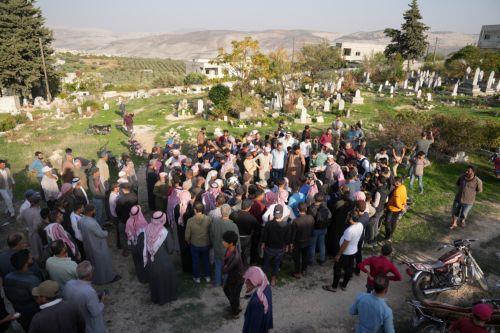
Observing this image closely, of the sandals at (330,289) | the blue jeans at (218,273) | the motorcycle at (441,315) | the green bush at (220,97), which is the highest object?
the green bush at (220,97)

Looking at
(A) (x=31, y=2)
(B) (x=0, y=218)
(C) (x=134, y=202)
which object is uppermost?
(A) (x=31, y=2)

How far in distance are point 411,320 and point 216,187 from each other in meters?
4.41

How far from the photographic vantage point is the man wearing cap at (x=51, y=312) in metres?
3.63

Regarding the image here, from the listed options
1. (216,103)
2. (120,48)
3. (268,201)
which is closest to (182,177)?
(268,201)

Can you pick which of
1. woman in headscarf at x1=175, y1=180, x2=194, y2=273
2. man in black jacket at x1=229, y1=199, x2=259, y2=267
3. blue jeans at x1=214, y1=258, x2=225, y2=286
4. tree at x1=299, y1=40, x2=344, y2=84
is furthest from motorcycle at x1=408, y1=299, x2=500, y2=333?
tree at x1=299, y1=40, x2=344, y2=84

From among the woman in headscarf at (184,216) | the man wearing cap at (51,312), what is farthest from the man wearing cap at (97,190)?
the man wearing cap at (51,312)

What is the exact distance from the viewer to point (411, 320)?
18.7 feet

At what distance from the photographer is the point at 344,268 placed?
6.12 meters

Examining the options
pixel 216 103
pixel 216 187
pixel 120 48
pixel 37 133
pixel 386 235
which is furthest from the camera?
pixel 120 48

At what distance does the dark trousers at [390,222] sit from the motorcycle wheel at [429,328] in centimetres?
299

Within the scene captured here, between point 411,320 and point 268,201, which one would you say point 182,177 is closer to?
point 268,201

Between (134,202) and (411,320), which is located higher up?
(134,202)

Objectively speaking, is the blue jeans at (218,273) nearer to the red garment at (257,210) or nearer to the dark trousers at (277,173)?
the red garment at (257,210)

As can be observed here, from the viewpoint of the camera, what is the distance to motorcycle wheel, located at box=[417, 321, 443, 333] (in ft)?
16.1
